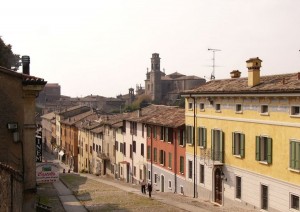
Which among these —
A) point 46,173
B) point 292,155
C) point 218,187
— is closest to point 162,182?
point 218,187

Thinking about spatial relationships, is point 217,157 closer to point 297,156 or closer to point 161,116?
point 297,156

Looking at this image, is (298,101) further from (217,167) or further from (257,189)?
(217,167)

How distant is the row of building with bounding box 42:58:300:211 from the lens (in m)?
25.7

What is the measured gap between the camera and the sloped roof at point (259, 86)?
83.3 ft

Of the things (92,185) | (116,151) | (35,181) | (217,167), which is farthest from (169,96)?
(35,181)

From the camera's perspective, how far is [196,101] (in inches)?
1486

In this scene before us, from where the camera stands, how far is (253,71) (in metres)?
30.0

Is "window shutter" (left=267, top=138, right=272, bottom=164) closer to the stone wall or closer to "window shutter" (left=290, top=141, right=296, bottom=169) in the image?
"window shutter" (left=290, top=141, right=296, bottom=169)

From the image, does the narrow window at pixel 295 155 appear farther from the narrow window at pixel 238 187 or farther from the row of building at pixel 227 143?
the narrow window at pixel 238 187

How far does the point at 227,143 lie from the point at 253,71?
6219 millimetres

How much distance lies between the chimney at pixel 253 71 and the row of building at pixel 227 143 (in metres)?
0.07

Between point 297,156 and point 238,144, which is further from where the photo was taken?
point 238,144

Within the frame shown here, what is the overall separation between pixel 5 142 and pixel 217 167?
732 inches

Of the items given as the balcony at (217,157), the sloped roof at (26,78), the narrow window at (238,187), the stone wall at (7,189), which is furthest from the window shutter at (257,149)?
the stone wall at (7,189)
